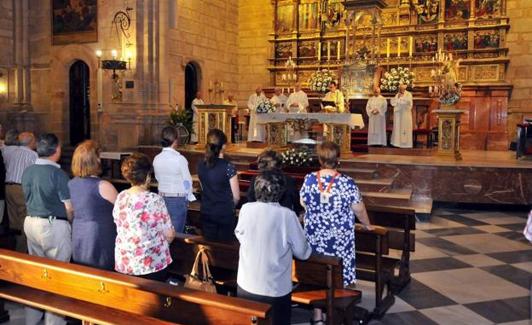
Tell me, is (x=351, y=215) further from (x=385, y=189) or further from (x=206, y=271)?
(x=385, y=189)

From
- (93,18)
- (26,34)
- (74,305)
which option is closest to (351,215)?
(74,305)

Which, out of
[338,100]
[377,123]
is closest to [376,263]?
[338,100]

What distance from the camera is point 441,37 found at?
55.9 feet

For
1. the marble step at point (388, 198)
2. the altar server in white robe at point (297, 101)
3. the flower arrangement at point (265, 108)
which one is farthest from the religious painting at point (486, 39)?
→ the marble step at point (388, 198)

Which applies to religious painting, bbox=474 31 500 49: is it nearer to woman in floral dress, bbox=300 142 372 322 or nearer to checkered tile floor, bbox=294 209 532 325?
checkered tile floor, bbox=294 209 532 325

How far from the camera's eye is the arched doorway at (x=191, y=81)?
59.3 feet

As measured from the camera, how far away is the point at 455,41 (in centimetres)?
1695

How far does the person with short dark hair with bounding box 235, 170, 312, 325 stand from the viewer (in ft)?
10.5

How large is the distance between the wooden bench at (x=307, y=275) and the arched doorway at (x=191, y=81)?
45.2 ft

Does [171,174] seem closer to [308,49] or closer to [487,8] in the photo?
[487,8]

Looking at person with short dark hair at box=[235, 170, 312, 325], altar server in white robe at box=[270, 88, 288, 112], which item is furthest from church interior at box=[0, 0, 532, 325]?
altar server in white robe at box=[270, 88, 288, 112]

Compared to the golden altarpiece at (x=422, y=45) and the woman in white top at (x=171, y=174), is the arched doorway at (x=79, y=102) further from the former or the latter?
the woman in white top at (x=171, y=174)

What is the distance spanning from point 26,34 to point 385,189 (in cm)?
1294

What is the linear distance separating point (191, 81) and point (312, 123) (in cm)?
681
